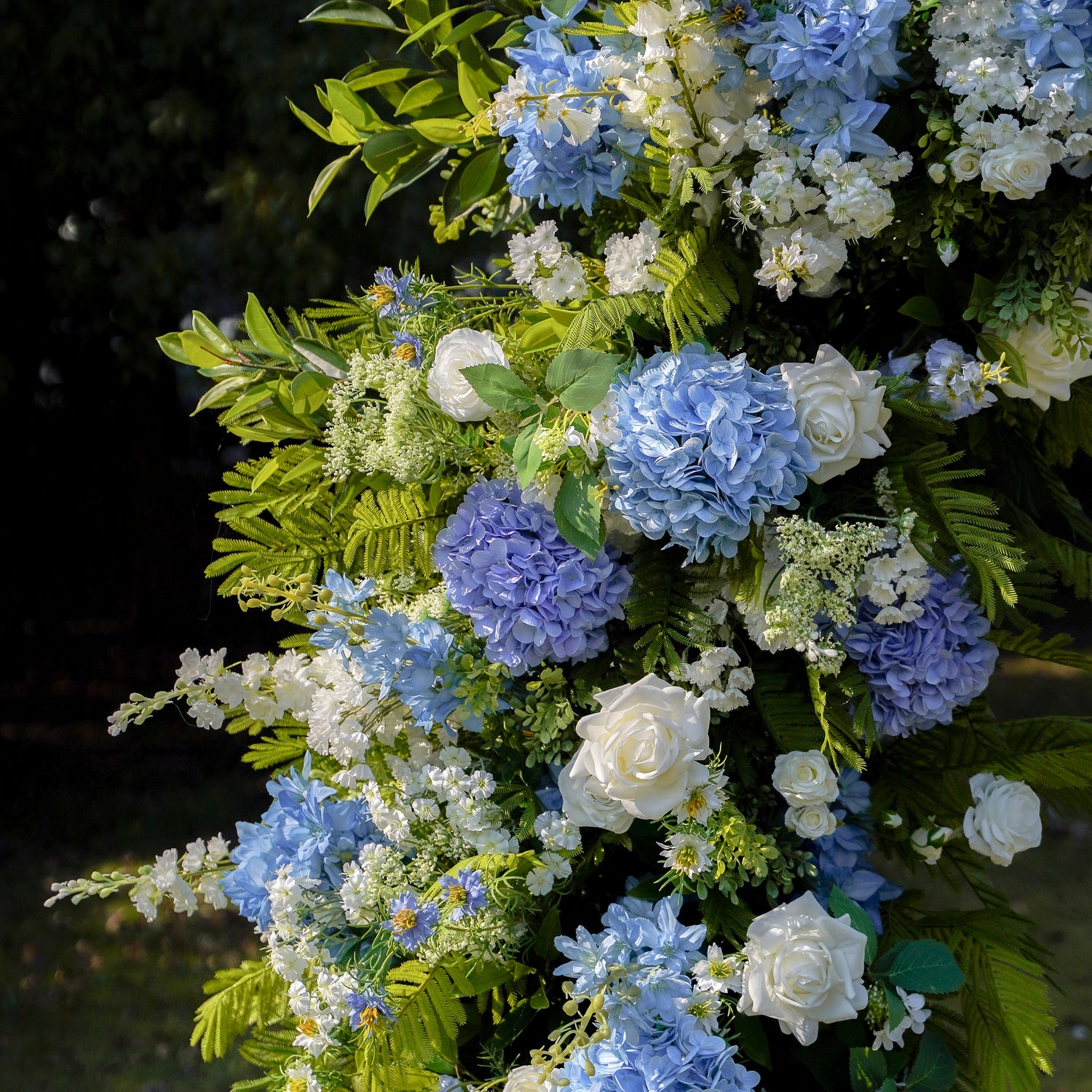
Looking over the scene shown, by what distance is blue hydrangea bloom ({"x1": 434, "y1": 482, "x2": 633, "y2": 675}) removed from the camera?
69 centimetres

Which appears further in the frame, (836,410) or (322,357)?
(322,357)

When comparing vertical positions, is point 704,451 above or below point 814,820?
above

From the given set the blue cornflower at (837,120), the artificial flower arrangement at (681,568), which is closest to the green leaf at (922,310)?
the artificial flower arrangement at (681,568)

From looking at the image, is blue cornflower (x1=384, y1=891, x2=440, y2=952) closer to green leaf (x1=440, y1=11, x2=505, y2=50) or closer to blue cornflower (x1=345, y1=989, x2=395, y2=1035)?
blue cornflower (x1=345, y1=989, x2=395, y2=1035)

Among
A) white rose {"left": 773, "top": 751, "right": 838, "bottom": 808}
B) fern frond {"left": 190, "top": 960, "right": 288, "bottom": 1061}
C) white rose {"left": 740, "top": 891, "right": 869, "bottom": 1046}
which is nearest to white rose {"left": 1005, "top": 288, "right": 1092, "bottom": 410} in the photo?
white rose {"left": 773, "top": 751, "right": 838, "bottom": 808}

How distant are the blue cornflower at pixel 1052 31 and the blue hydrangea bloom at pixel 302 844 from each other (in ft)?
2.35

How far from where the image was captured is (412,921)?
0.67 meters

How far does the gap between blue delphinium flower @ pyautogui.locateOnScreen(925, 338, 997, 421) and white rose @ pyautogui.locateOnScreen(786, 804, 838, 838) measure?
0.30 metres

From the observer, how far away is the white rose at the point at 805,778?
0.69m

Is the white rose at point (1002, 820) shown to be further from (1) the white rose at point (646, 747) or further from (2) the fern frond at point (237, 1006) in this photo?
(2) the fern frond at point (237, 1006)

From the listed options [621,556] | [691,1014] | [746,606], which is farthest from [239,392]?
[691,1014]

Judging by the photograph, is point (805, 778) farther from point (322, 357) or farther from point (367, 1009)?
point (322, 357)

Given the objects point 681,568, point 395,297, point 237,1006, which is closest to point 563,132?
point 395,297

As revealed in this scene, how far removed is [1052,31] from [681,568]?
412mm
